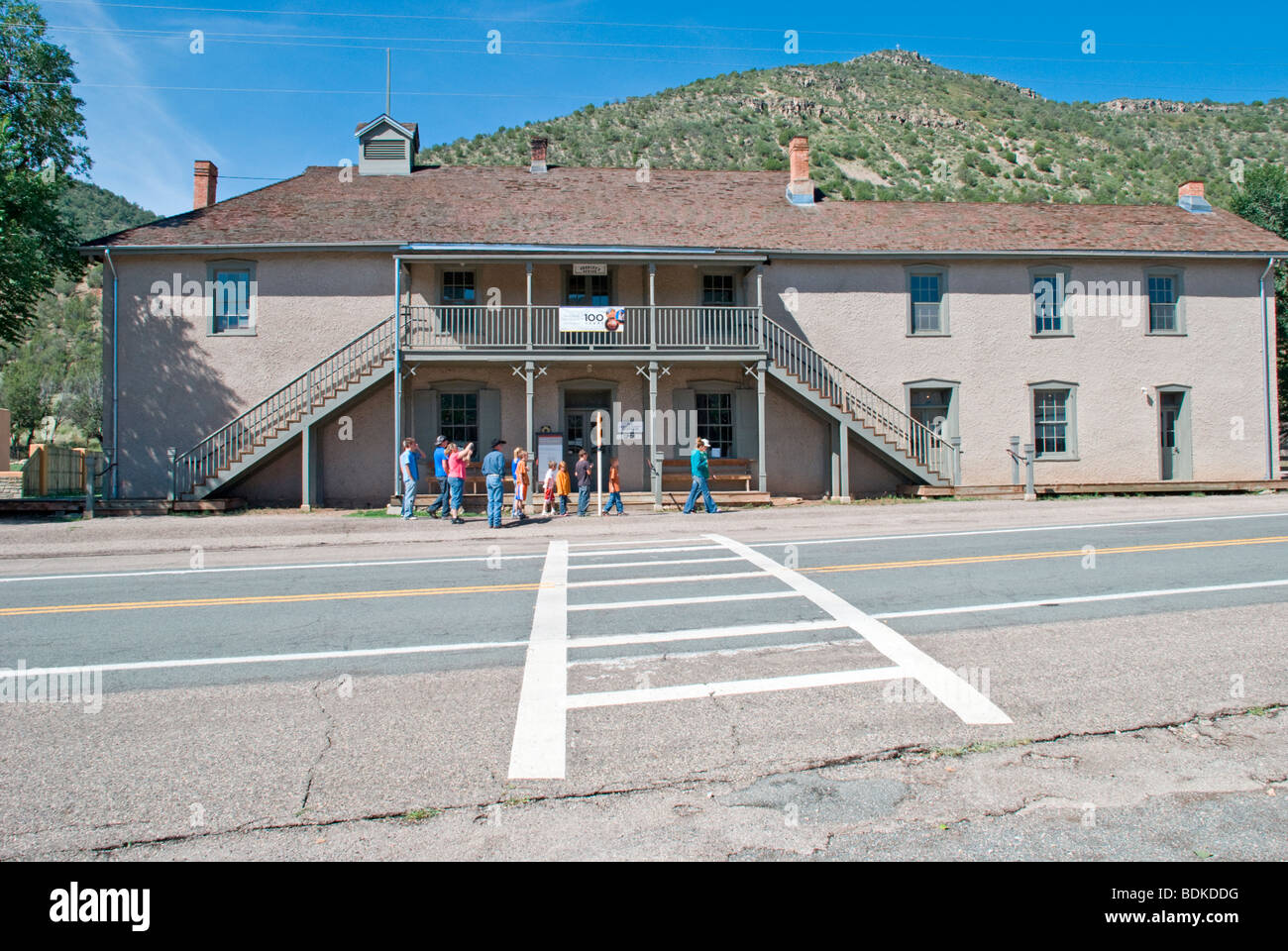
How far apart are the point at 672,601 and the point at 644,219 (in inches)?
663

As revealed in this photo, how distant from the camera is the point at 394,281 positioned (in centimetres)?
2116

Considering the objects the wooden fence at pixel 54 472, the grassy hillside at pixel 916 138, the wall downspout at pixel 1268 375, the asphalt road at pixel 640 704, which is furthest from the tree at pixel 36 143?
the grassy hillside at pixel 916 138

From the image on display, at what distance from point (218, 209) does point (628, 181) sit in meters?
11.7

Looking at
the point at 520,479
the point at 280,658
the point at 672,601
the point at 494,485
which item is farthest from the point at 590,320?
the point at 280,658

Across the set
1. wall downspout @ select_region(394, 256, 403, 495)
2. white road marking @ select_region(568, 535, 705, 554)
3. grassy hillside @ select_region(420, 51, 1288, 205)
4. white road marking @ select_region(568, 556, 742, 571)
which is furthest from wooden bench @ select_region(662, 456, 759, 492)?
grassy hillside @ select_region(420, 51, 1288, 205)

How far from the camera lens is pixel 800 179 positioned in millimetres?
24938

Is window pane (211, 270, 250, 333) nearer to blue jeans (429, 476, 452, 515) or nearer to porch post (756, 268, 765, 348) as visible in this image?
blue jeans (429, 476, 452, 515)

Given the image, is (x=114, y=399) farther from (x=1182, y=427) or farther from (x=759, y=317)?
(x=1182, y=427)

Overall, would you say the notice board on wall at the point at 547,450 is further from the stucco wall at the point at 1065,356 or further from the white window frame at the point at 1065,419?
the white window frame at the point at 1065,419

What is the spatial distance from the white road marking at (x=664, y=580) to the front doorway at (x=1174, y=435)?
1925 centimetres

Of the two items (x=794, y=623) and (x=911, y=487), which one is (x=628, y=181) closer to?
(x=911, y=487)

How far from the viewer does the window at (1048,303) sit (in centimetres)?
2309

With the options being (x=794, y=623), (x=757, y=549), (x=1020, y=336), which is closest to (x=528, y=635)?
(x=794, y=623)

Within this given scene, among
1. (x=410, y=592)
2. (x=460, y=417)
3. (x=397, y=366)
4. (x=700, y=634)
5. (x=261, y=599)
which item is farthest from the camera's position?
(x=460, y=417)
